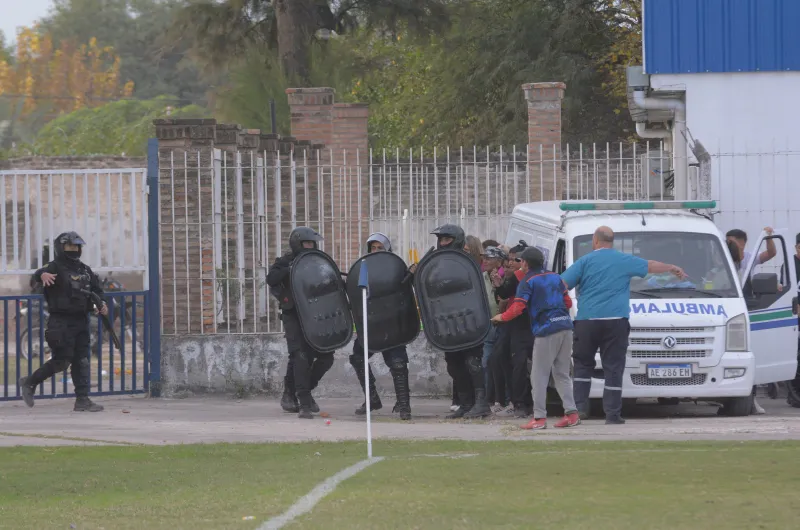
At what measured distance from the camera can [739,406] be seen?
14.9 m

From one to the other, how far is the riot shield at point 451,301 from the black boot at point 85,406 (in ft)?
11.5

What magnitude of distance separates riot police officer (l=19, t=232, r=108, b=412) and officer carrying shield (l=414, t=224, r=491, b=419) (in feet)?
10.6

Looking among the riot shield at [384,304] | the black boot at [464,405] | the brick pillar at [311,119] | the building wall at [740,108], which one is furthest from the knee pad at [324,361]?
the brick pillar at [311,119]

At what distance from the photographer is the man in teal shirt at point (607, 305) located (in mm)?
13789

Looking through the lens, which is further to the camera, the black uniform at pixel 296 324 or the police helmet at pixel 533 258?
the black uniform at pixel 296 324

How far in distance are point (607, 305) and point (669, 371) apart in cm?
112

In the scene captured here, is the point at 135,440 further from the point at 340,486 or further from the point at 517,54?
the point at 517,54

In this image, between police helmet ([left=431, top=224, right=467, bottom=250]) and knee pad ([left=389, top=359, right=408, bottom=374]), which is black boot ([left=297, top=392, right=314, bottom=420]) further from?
police helmet ([left=431, top=224, right=467, bottom=250])

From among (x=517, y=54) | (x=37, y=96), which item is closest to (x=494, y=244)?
(x=517, y=54)

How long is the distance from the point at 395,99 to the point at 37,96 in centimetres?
5327

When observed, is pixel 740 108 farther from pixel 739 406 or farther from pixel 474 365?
pixel 474 365

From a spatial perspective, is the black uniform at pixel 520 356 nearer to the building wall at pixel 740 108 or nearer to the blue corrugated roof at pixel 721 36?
the building wall at pixel 740 108

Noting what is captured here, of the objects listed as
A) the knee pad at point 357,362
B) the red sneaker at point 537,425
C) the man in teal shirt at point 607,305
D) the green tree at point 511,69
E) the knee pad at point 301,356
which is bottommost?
the red sneaker at point 537,425

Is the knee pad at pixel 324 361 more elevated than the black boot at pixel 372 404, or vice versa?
the knee pad at pixel 324 361
